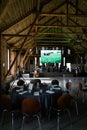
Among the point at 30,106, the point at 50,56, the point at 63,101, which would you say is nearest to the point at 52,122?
the point at 63,101

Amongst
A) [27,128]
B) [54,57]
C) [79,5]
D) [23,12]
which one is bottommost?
[27,128]

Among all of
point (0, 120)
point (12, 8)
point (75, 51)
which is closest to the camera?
point (0, 120)

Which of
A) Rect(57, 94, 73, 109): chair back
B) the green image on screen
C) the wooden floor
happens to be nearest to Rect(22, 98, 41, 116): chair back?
the wooden floor

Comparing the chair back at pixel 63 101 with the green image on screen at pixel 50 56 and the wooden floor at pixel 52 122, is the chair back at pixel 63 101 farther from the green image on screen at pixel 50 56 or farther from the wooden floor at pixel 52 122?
the green image on screen at pixel 50 56

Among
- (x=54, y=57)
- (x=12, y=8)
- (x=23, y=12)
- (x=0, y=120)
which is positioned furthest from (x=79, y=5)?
(x=54, y=57)

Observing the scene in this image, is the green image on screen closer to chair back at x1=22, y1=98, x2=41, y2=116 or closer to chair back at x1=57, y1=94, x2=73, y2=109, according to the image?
chair back at x1=57, y1=94, x2=73, y2=109

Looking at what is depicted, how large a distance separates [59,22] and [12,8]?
1049cm

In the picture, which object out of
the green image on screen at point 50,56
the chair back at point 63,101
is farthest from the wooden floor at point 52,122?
the green image on screen at point 50,56

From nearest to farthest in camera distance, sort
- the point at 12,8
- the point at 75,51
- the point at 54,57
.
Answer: the point at 12,8, the point at 54,57, the point at 75,51

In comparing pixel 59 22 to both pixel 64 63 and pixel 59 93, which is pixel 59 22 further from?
pixel 59 93

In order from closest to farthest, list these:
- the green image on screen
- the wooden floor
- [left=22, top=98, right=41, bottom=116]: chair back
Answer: [left=22, top=98, right=41, bottom=116]: chair back < the wooden floor < the green image on screen

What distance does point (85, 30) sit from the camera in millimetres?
17812

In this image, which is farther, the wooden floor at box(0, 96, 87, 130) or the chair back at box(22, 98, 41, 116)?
the wooden floor at box(0, 96, 87, 130)

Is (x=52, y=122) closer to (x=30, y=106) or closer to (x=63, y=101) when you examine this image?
(x=63, y=101)
